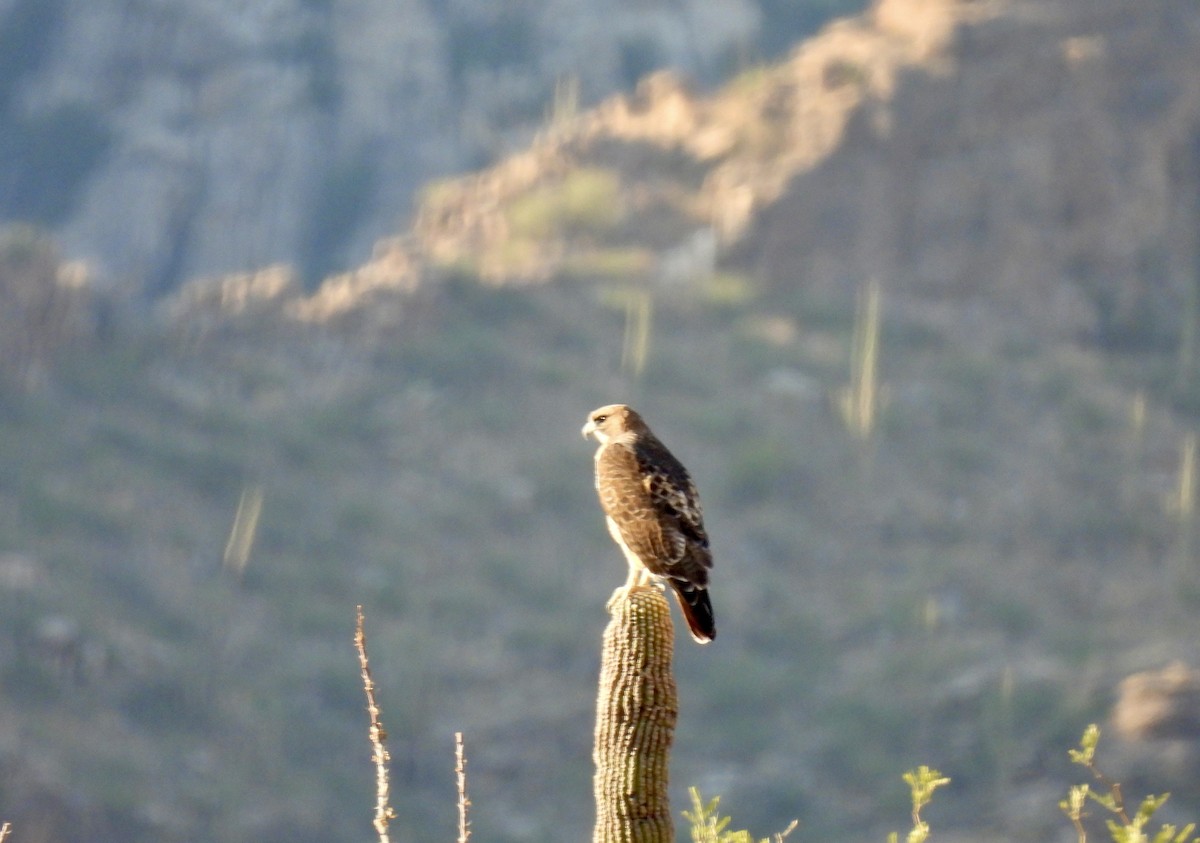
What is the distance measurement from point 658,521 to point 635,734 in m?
1.84

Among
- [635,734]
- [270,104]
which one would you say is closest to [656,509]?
[635,734]

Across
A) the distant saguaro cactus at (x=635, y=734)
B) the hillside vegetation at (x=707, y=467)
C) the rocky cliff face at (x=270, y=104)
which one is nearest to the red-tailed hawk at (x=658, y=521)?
the distant saguaro cactus at (x=635, y=734)

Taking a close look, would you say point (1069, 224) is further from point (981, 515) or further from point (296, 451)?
point (296, 451)

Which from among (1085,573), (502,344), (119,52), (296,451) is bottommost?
(1085,573)

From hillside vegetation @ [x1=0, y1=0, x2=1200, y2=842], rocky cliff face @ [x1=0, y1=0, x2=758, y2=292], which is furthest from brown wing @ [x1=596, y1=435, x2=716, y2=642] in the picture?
rocky cliff face @ [x1=0, y1=0, x2=758, y2=292]

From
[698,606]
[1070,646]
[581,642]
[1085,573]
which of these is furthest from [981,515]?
[698,606]

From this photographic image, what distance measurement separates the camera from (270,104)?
61.7 m

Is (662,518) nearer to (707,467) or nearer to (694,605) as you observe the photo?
(694,605)

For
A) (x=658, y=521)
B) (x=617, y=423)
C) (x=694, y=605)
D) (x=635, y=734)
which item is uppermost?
(x=617, y=423)

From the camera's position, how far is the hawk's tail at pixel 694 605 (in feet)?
25.1

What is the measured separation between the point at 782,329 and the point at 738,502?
5238mm

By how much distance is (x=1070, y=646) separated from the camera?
31.7m

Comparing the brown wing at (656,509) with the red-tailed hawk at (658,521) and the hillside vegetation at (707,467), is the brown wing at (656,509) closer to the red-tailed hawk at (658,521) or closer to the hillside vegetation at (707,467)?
the red-tailed hawk at (658,521)

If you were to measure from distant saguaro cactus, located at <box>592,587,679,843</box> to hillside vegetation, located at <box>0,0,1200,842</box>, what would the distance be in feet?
68.9
